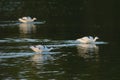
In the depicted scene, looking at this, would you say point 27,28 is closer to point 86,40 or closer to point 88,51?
point 86,40

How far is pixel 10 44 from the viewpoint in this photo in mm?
39156

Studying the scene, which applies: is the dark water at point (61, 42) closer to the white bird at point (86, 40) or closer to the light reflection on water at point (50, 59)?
the light reflection on water at point (50, 59)

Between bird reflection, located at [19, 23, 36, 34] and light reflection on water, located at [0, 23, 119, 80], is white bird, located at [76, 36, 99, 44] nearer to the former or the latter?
light reflection on water, located at [0, 23, 119, 80]

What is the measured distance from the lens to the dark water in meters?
28.5

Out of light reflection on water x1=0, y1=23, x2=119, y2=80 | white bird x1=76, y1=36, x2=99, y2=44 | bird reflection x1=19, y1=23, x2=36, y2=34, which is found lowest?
light reflection on water x1=0, y1=23, x2=119, y2=80

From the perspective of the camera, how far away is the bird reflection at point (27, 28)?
49119mm

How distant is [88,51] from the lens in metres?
36.1

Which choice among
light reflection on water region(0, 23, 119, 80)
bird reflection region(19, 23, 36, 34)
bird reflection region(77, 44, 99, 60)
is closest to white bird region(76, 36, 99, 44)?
light reflection on water region(0, 23, 119, 80)

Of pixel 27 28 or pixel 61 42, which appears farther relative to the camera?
pixel 27 28

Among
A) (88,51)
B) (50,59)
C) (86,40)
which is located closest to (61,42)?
(86,40)

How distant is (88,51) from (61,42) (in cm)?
418

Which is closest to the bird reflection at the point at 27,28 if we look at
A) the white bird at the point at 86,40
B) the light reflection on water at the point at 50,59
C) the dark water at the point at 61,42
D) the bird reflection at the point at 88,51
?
the dark water at the point at 61,42

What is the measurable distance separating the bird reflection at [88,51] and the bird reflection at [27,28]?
10.7 meters

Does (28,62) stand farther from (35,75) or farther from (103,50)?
(103,50)
